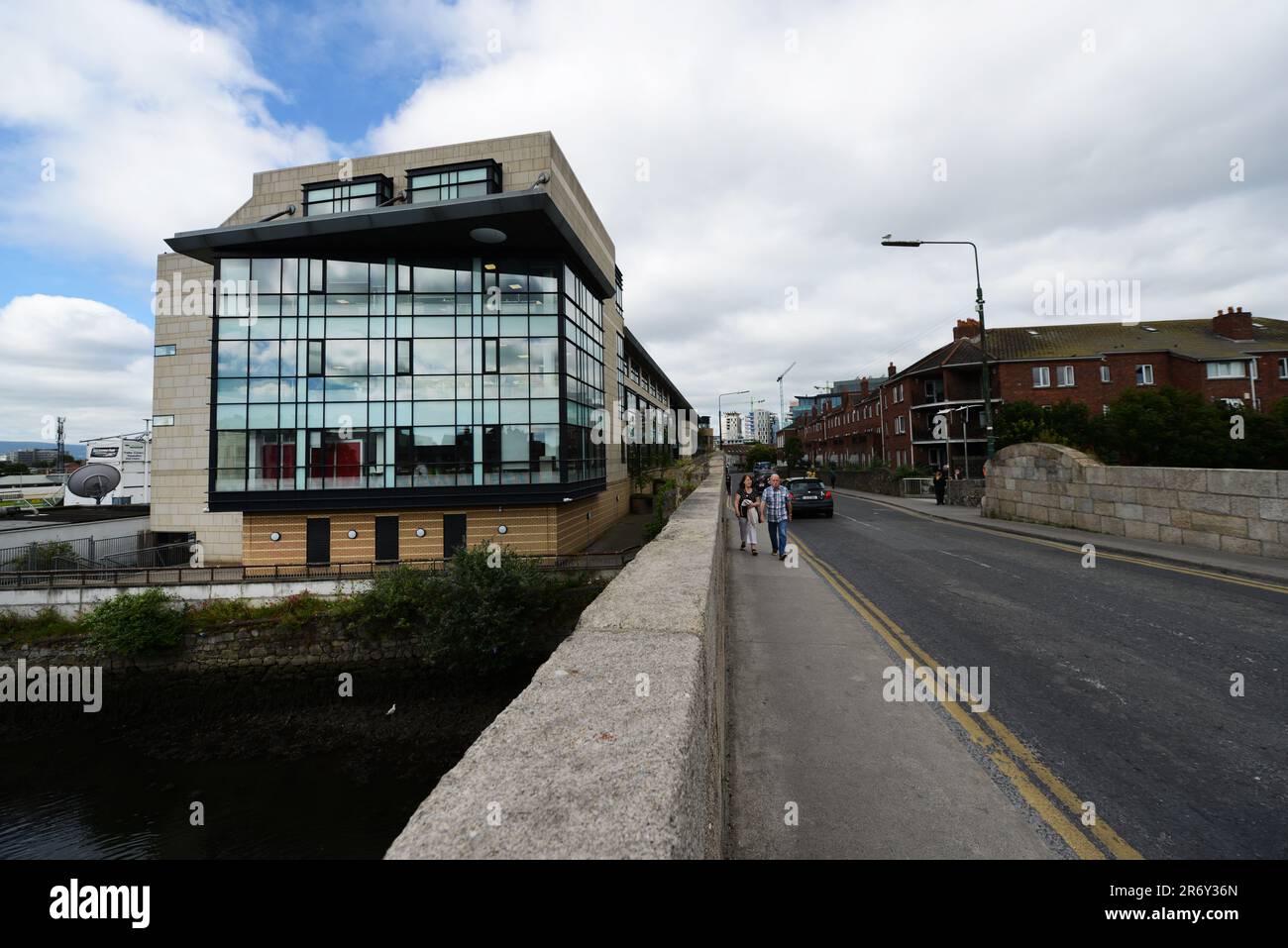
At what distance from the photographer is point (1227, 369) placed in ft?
123

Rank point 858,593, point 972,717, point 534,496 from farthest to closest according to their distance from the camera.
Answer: point 534,496 → point 858,593 → point 972,717

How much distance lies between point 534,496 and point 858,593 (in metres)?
14.4

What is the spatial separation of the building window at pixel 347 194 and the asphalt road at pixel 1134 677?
24.8m

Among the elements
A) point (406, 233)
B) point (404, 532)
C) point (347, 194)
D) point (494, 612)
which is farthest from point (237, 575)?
point (347, 194)

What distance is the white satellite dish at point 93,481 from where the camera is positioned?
36906mm

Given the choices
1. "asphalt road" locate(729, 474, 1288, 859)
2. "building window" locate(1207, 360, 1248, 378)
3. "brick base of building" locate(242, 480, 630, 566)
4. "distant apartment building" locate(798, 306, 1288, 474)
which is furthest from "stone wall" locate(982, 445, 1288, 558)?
"building window" locate(1207, 360, 1248, 378)

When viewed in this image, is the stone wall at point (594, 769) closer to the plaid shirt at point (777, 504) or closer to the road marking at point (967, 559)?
the plaid shirt at point (777, 504)

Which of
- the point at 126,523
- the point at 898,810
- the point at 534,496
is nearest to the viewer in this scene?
the point at 898,810

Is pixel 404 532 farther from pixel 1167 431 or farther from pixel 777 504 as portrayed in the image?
pixel 1167 431

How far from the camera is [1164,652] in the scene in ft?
19.2

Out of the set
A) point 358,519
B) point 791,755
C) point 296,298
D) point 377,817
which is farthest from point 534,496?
point 791,755

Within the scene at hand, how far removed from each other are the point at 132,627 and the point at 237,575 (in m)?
3.29
